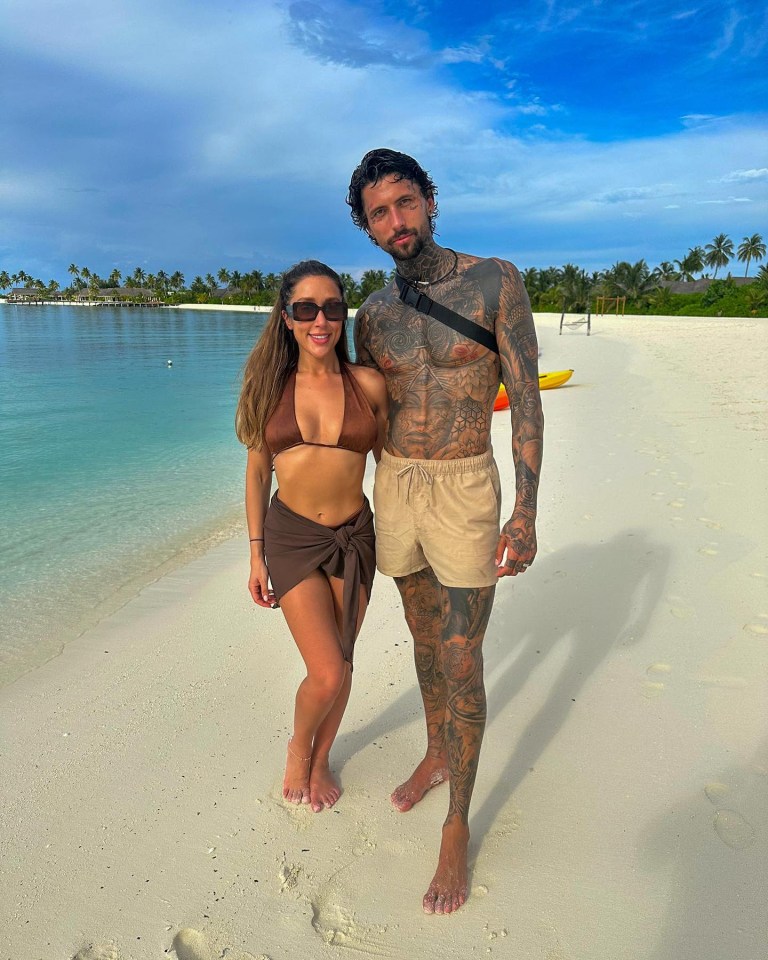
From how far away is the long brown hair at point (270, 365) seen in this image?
2.82 metres

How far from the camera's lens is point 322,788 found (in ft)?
10.2

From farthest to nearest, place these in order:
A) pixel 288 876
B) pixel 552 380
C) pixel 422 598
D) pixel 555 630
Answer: pixel 552 380 < pixel 555 630 < pixel 422 598 < pixel 288 876

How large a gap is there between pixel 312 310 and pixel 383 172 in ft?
1.97

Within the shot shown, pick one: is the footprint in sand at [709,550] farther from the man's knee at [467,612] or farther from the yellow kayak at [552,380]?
the yellow kayak at [552,380]

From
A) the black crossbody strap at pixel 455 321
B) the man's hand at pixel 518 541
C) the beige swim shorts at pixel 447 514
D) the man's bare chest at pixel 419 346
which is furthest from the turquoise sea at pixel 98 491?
the black crossbody strap at pixel 455 321

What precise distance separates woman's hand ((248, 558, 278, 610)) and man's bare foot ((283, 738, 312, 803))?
2.34 feet

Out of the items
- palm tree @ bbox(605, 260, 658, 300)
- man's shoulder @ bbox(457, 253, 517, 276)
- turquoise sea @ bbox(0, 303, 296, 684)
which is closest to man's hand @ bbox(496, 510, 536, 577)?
man's shoulder @ bbox(457, 253, 517, 276)

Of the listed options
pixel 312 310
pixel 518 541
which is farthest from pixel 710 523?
pixel 312 310

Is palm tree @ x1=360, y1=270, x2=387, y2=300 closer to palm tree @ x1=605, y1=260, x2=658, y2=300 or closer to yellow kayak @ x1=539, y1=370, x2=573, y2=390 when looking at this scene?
palm tree @ x1=605, y1=260, x2=658, y2=300

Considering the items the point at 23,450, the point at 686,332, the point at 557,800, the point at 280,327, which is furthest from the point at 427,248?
the point at 686,332

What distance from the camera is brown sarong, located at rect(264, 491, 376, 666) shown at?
2850 millimetres

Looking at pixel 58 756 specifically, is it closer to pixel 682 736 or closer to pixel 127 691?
pixel 127 691

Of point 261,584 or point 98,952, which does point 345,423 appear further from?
point 98,952

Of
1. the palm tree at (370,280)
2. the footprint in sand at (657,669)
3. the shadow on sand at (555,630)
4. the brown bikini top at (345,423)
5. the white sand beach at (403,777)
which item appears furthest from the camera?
the palm tree at (370,280)
